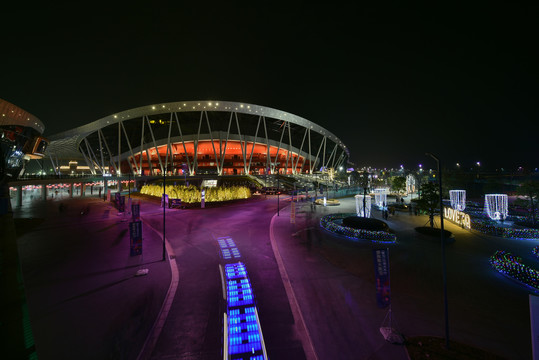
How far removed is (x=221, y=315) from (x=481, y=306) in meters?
9.45

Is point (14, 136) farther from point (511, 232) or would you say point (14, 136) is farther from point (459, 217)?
point (511, 232)

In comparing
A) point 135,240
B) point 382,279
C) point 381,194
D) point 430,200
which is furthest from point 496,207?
point 135,240

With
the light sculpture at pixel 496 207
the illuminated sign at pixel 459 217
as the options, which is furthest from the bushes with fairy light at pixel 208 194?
the light sculpture at pixel 496 207

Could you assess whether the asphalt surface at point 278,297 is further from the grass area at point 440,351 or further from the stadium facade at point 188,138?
the stadium facade at point 188,138

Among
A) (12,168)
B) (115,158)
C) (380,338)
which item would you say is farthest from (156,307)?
(115,158)

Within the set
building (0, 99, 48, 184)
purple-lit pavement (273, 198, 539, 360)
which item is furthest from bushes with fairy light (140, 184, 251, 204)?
purple-lit pavement (273, 198, 539, 360)

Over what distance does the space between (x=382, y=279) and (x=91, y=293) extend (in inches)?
439

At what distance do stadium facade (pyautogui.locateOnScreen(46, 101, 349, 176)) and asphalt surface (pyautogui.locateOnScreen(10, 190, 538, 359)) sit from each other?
138ft

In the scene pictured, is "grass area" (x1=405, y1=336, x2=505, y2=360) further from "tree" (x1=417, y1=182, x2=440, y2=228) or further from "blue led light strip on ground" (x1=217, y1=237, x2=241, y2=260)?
"tree" (x1=417, y1=182, x2=440, y2=228)

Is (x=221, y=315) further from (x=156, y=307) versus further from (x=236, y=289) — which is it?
(x=156, y=307)

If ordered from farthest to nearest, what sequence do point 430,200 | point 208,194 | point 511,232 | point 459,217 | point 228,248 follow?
1. point 208,194
2. point 459,217
3. point 430,200
4. point 511,232
5. point 228,248

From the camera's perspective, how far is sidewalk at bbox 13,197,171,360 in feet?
20.1

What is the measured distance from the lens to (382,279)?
7.05m

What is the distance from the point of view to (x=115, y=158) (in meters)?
60.1
